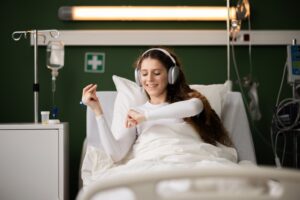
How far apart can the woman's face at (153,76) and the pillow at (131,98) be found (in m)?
0.15

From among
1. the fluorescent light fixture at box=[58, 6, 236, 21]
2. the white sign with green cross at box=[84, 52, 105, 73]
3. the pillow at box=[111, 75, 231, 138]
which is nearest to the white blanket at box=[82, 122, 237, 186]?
the pillow at box=[111, 75, 231, 138]

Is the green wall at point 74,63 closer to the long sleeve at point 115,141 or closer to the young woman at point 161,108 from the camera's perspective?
the young woman at point 161,108

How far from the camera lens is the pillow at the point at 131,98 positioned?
6.98 feet

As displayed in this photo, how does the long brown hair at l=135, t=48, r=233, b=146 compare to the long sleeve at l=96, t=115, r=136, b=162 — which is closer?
the long sleeve at l=96, t=115, r=136, b=162

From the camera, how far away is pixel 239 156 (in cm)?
218

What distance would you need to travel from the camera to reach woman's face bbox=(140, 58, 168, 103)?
1985 millimetres

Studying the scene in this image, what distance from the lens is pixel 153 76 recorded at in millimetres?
1988

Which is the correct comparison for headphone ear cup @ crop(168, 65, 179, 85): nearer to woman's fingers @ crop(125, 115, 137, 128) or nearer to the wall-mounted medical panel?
woman's fingers @ crop(125, 115, 137, 128)

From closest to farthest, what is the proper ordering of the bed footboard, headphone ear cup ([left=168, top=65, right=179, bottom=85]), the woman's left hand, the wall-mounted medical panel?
the bed footboard → the woman's left hand → headphone ear cup ([left=168, top=65, right=179, bottom=85]) → the wall-mounted medical panel

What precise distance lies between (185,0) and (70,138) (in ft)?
4.36

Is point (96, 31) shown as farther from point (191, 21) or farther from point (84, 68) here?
point (191, 21)

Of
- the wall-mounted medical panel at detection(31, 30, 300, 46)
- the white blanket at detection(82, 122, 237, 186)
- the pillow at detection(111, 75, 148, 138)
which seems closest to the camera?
the white blanket at detection(82, 122, 237, 186)

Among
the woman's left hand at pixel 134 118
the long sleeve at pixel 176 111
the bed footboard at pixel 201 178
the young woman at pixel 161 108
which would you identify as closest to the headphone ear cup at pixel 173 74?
the young woman at pixel 161 108

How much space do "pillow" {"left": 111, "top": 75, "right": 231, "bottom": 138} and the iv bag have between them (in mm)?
597
